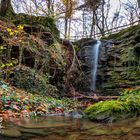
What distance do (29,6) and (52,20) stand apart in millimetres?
1312

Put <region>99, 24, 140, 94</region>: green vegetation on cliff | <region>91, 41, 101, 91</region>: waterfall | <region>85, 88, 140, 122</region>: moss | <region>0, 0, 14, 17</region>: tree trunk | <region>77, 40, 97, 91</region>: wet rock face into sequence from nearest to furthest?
<region>85, 88, 140, 122</region>: moss
<region>0, 0, 14, 17</region>: tree trunk
<region>99, 24, 140, 94</region>: green vegetation on cliff
<region>91, 41, 101, 91</region>: waterfall
<region>77, 40, 97, 91</region>: wet rock face

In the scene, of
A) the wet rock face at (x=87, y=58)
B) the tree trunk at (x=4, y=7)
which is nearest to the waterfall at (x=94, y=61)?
the wet rock face at (x=87, y=58)

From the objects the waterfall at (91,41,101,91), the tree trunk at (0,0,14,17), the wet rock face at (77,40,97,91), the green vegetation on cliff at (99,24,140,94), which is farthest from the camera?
the wet rock face at (77,40,97,91)

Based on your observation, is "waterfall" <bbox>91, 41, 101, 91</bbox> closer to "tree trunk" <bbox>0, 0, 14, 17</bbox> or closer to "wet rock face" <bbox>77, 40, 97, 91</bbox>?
"wet rock face" <bbox>77, 40, 97, 91</bbox>

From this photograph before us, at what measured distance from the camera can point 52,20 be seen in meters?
13.6

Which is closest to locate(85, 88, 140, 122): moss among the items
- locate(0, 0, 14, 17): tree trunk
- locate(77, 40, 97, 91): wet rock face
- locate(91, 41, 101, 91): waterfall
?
locate(0, 0, 14, 17): tree trunk

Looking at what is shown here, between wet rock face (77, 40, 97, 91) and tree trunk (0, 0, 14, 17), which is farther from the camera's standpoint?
wet rock face (77, 40, 97, 91)

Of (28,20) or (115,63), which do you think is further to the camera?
(115,63)

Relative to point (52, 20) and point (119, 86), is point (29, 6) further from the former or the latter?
point (119, 86)

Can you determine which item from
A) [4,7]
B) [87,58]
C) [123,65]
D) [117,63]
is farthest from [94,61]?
[4,7]

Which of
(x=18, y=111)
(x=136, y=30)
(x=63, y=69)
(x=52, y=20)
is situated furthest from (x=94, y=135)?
(x=136, y=30)

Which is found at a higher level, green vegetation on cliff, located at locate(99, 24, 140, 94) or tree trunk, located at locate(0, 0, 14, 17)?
tree trunk, located at locate(0, 0, 14, 17)

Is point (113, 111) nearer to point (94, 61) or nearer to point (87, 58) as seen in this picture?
point (94, 61)

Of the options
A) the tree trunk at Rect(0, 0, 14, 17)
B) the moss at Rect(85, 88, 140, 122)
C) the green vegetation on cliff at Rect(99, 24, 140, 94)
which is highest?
the tree trunk at Rect(0, 0, 14, 17)
